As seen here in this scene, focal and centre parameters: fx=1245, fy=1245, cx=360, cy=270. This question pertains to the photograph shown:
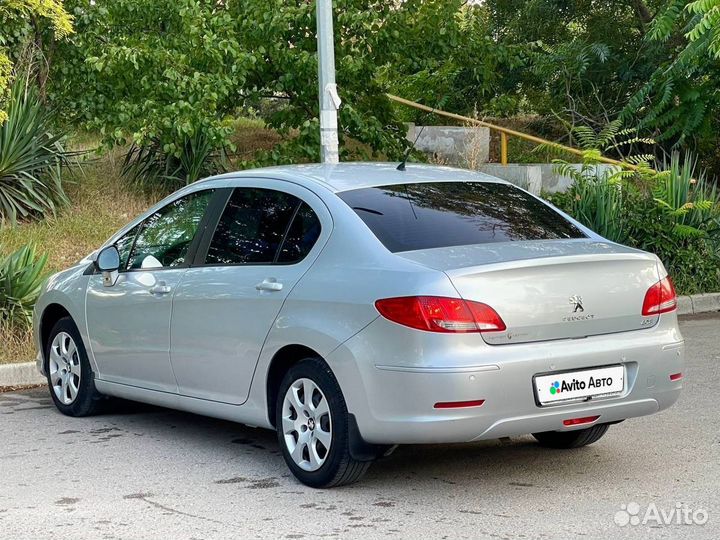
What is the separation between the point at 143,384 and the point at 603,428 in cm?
275

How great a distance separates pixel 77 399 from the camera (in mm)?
8289

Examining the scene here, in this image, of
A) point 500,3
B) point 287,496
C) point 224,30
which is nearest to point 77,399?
point 287,496

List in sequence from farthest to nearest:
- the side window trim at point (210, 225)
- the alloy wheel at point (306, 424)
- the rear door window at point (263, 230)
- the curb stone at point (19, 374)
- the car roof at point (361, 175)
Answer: the curb stone at point (19, 374)
the side window trim at point (210, 225)
the car roof at point (361, 175)
the rear door window at point (263, 230)
the alloy wheel at point (306, 424)

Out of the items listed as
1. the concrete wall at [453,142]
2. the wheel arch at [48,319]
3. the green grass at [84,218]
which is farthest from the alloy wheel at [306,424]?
the concrete wall at [453,142]

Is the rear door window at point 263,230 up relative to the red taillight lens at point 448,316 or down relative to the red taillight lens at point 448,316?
up

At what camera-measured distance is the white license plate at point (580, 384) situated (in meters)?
5.83

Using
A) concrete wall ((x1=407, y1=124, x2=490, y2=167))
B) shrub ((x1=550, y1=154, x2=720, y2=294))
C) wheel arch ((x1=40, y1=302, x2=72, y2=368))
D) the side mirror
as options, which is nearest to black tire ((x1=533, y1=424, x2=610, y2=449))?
the side mirror

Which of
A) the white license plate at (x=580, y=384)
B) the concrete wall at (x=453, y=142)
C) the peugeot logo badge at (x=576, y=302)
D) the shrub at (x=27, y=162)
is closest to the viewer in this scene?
the white license plate at (x=580, y=384)

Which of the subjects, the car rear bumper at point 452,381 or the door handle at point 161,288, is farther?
the door handle at point 161,288

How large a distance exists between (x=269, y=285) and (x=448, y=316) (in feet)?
3.94

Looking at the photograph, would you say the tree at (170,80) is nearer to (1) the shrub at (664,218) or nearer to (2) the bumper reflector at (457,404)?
(1) the shrub at (664,218)

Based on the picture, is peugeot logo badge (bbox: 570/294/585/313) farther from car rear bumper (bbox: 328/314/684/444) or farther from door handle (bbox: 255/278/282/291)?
door handle (bbox: 255/278/282/291)

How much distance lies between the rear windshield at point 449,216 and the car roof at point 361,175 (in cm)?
8

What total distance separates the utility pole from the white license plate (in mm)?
5758
